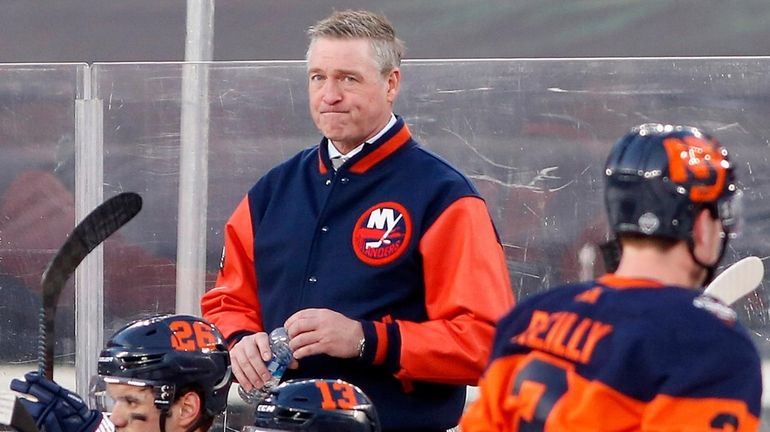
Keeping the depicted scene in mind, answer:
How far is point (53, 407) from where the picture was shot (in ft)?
11.3

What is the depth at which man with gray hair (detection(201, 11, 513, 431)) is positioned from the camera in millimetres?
3492

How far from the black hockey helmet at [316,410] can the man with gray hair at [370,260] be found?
0.57ft

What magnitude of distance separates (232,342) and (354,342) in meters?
0.41

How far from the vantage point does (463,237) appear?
3537 mm

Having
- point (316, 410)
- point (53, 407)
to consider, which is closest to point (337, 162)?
point (316, 410)

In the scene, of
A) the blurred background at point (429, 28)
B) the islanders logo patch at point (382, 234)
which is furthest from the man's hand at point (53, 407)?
the blurred background at point (429, 28)

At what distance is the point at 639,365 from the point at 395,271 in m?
1.39

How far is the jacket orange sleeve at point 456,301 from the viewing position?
137 inches

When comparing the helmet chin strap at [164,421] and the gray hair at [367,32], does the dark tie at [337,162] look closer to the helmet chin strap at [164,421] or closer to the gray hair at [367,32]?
the gray hair at [367,32]

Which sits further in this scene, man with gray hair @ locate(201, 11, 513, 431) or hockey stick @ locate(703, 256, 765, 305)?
hockey stick @ locate(703, 256, 765, 305)

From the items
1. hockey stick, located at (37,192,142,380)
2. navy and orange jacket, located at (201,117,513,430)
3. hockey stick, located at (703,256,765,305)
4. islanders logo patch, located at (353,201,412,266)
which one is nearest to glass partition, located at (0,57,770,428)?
hockey stick, located at (703,256,765,305)

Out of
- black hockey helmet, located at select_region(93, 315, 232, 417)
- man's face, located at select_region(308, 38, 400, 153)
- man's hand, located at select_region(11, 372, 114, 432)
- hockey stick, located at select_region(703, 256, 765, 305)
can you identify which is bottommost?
man's hand, located at select_region(11, 372, 114, 432)

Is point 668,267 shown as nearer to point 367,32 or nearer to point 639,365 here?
point 639,365

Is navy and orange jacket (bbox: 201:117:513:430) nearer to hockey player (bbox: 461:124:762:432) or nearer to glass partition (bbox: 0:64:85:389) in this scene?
hockey player (bbox: 461:124:762:432)
